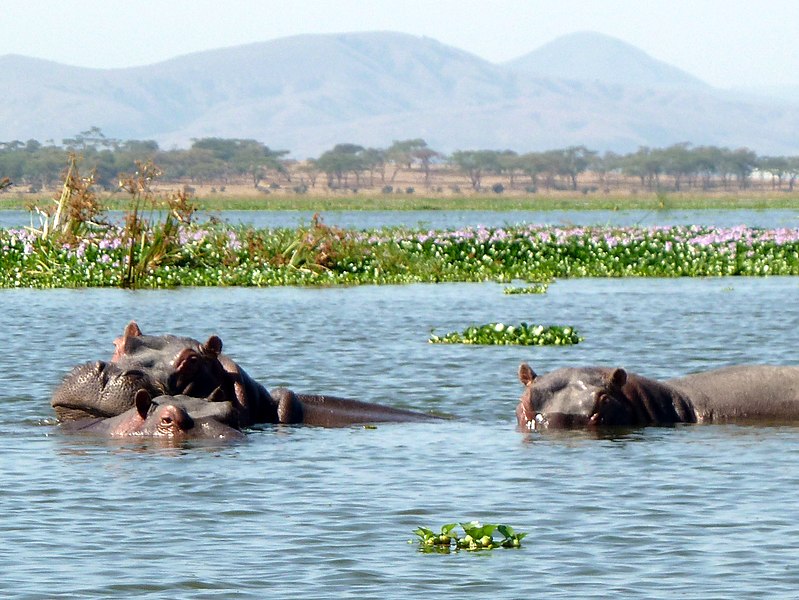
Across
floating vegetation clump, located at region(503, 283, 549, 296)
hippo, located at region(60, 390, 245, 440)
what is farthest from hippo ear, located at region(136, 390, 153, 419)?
floating vegetation clump, located at region(503, 283, 549, 296)

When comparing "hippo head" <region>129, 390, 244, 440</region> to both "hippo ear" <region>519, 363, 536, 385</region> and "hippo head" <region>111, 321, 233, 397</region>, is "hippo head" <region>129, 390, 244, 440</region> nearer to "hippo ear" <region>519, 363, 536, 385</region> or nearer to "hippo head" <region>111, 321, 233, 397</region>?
"hippo head" <region>111, 321, 233, 397</region>

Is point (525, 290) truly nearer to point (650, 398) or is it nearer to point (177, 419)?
point (650, 398)

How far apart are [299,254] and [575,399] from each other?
19.1 meters

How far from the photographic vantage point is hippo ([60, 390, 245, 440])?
1171 cm

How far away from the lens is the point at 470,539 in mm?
8289

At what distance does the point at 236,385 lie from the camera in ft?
40.4

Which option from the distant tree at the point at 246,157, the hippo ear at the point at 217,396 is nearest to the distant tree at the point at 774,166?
the distant tree at the point at 246,157

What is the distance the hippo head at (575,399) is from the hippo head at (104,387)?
9.48 feet

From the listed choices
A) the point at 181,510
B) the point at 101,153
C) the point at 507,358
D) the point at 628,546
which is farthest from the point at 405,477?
the point at 101,153

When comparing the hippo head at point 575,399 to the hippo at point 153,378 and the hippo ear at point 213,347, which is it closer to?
the hippo at point 153,378

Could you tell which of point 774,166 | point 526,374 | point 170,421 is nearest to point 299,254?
point 526,374

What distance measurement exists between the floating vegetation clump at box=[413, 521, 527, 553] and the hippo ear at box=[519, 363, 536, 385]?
3.66 m

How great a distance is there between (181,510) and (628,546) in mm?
2715

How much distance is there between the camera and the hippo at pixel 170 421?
11.7 m
